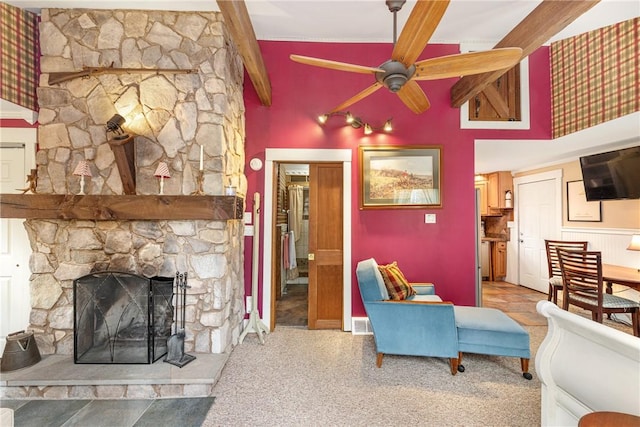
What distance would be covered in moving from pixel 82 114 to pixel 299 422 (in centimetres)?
321

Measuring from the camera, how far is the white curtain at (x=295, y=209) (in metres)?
5.34

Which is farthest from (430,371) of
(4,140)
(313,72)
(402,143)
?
(4,140)

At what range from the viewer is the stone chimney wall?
241 centimetres

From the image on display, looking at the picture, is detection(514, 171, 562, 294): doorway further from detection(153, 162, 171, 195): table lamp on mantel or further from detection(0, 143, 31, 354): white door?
detection(0, 143, 31, 354): white door

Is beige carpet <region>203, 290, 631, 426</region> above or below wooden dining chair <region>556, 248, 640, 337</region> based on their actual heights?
below

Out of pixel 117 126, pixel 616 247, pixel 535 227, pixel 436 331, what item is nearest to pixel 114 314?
pixel 117 126

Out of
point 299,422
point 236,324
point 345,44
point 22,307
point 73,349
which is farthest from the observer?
point 345,44

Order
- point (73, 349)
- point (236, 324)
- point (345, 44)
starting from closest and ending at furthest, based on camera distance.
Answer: point (73, 349) → point (236, 324) → point (345, 44)

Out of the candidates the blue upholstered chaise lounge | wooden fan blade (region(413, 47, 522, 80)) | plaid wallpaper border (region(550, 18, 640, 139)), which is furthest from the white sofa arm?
plaid wallpaper border (region(550, 18, 640, 139))

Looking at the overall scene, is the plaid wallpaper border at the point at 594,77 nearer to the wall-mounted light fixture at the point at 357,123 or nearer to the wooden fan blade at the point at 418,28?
the wall-mounted light fixture at the point at 357,123

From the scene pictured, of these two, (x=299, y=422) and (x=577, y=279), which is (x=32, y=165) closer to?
(x=299, y=422)

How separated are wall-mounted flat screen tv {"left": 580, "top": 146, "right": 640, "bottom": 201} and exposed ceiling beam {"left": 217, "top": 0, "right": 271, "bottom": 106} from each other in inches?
179

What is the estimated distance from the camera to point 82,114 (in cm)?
249

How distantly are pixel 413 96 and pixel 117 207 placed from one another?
2662 millimetres
